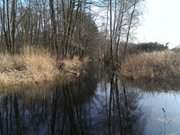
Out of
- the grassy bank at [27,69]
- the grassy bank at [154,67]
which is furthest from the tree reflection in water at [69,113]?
the grassy bank at [154,67]

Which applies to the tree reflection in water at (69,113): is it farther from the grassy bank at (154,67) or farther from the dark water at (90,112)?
the grassy bank at (154,67)

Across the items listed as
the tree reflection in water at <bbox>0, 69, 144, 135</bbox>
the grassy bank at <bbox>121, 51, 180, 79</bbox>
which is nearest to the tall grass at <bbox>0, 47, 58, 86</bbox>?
the tree reflection in water at <bbox>0, 69, 144, 135</bbox>

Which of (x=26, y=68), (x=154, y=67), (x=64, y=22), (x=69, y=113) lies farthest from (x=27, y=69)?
(x=64, y=22)

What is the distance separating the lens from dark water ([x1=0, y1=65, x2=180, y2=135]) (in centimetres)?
851

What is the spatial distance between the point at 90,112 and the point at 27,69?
886 cm

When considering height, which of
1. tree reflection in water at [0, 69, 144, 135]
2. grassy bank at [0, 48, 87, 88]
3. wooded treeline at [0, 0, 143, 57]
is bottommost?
tree reflection in water at [0, 69, 144, 135]

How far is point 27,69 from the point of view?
19.0 meters

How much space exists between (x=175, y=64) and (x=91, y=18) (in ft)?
69.4

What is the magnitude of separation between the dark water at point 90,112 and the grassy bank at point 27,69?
181 cm

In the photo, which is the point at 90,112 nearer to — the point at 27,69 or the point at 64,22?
the point at 27,69

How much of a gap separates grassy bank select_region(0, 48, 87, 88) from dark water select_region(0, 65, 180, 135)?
71.3 inches

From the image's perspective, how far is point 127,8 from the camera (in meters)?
36.0

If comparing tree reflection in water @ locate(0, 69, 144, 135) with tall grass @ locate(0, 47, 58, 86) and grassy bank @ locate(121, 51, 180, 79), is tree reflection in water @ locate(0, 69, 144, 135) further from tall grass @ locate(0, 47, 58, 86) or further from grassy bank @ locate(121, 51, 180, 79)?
grassy bank @ locate(121, 51, 180, 79)

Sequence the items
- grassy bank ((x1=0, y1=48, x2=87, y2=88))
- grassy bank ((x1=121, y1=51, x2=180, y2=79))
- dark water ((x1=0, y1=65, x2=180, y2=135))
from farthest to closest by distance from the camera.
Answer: grassy bank ((x1=121, y1=51, x2=180, y2=79)), grassy bank ((x1=0, y1=48, x2=87, y2=88)), dark water ((x1=0, y1=65, x2=180, y2=135))
